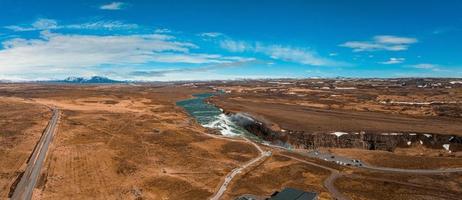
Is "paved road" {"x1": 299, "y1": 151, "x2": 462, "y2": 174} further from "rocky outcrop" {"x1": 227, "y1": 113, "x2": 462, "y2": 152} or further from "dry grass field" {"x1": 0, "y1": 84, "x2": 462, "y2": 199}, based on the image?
"rocky outcrop" {"x1": 227, "y1": 113, "x2": 462, "y2": 152}

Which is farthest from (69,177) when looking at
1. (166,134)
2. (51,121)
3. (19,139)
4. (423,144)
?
(423,144)

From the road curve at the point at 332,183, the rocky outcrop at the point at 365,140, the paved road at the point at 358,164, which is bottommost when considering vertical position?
the road curve at the point at 332,183

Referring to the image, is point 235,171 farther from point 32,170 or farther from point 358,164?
point 32,170

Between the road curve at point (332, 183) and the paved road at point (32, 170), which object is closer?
the paved road at point (32, 170)

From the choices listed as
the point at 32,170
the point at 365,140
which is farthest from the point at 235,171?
the point at 365,140

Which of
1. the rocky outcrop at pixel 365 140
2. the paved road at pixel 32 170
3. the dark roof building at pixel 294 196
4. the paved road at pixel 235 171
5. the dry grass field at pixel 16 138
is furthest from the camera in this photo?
the rocky outcrop at pixel 365 140

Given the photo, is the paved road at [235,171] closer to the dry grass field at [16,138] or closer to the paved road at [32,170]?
the paved road at [32,170]

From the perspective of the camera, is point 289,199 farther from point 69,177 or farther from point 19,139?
point 19,139

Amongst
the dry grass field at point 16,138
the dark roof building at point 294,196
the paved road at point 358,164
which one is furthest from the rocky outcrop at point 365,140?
the dry grass field at point 16,138

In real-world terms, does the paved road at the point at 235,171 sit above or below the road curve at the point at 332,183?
above
